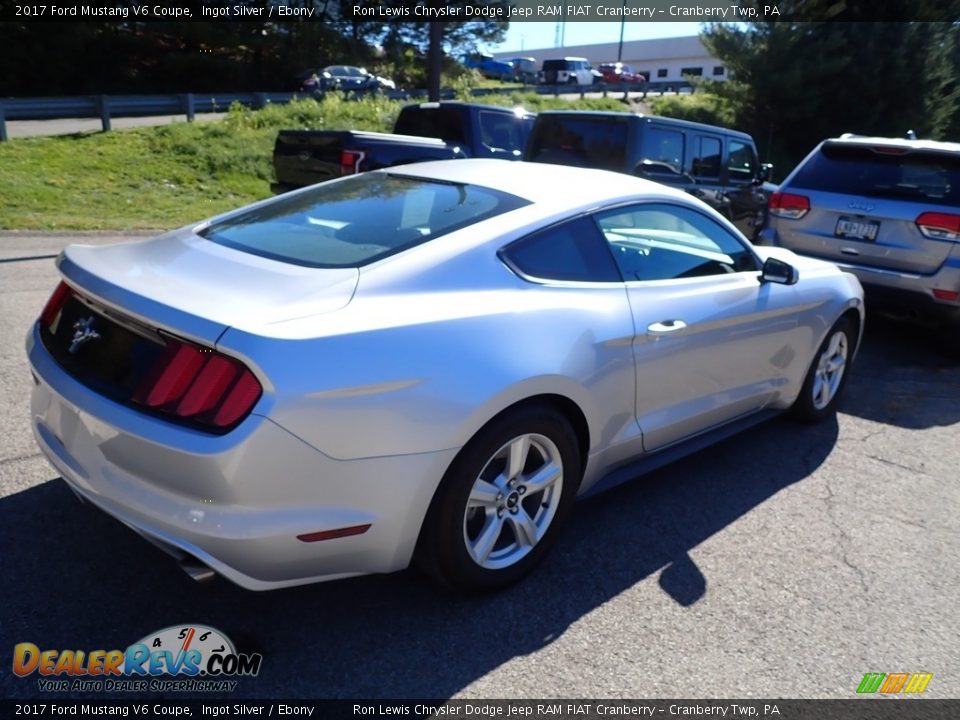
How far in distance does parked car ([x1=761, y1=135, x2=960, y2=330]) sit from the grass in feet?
26.9

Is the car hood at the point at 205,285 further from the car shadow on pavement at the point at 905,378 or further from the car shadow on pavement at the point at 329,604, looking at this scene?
the car shadow on pavement at the point at 905,378

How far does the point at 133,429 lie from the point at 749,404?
10.1 ft

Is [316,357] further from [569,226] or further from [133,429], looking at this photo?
[569,226]

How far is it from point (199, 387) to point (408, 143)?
705cm

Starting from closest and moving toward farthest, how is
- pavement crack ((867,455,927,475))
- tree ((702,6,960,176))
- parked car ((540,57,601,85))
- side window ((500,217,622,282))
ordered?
side window ((500,217,622,282))
pavement crack ((867,455,927,475))
tree ((702,6,960,176))
parked car ((540,57,601,85))

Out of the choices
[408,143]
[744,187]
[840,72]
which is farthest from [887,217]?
[840,72]

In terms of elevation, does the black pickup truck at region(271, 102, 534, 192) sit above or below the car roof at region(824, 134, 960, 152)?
below

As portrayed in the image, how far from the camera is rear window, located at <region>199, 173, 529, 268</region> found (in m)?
3.03

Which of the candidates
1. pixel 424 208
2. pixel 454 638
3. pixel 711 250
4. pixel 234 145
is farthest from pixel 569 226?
pixel 234 145

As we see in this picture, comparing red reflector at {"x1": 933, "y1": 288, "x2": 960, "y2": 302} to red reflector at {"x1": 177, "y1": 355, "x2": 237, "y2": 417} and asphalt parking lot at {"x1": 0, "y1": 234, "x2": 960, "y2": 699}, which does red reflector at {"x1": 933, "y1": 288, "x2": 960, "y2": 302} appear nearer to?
asphalt parking lot at {"x1": 0, "y1": 234, "x2": 960, "y2": 699}

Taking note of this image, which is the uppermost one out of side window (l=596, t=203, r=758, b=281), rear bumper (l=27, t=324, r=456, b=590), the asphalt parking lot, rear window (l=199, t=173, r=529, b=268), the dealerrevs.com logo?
rear window (l=199, t=173, r=529, b=268)

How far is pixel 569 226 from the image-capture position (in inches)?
131

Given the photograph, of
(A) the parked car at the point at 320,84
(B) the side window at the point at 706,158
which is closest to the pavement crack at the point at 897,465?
(B) the side window at the point at 706,158

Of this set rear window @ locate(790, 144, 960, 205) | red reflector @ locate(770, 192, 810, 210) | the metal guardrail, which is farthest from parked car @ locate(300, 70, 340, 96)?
rear window @ locate(790, 144, 960, 205)
